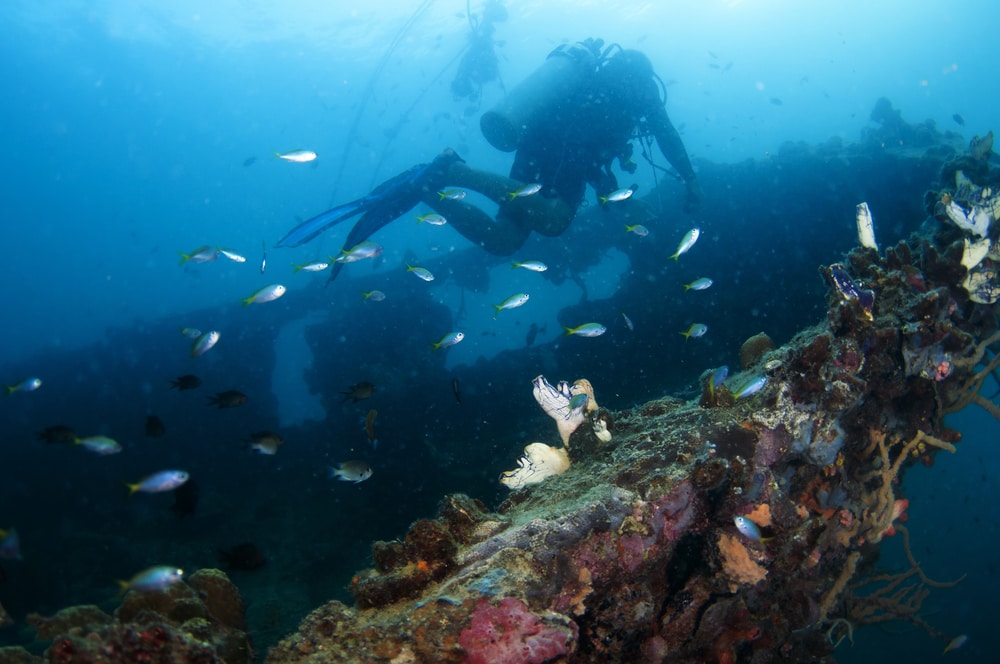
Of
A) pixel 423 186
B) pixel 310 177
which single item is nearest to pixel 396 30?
pixel 423 186

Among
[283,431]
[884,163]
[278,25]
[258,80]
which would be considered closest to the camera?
[884,163]

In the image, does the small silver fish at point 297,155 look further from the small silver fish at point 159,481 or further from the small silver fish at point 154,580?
the small silver fish at point 154,580

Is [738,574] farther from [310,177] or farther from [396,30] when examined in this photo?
[310,177]

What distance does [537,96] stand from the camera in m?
11.3

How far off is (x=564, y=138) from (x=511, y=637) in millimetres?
11058

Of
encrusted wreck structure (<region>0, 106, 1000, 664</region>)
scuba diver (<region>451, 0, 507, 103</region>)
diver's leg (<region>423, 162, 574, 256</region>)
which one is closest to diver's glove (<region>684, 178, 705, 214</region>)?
diver's leg (<region>423, 162, 574, 256</region>)

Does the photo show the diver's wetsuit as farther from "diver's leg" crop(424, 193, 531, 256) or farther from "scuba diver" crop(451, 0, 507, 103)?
"scuba diver" crop(451, 0, 507, 103)

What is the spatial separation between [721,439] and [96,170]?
11427cm

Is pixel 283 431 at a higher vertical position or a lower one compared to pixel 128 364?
lower

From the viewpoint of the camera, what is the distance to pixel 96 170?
83.1m

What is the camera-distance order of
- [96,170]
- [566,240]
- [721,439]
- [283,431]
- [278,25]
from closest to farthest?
[721,439]
[283,431]
[566,240]
[278,25]
[96,170]

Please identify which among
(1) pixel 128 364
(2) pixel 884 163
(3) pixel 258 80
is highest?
(3) pixel 258 80

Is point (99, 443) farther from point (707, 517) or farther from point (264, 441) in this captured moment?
point (707, 517)

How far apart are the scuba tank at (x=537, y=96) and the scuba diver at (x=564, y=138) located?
24mm
